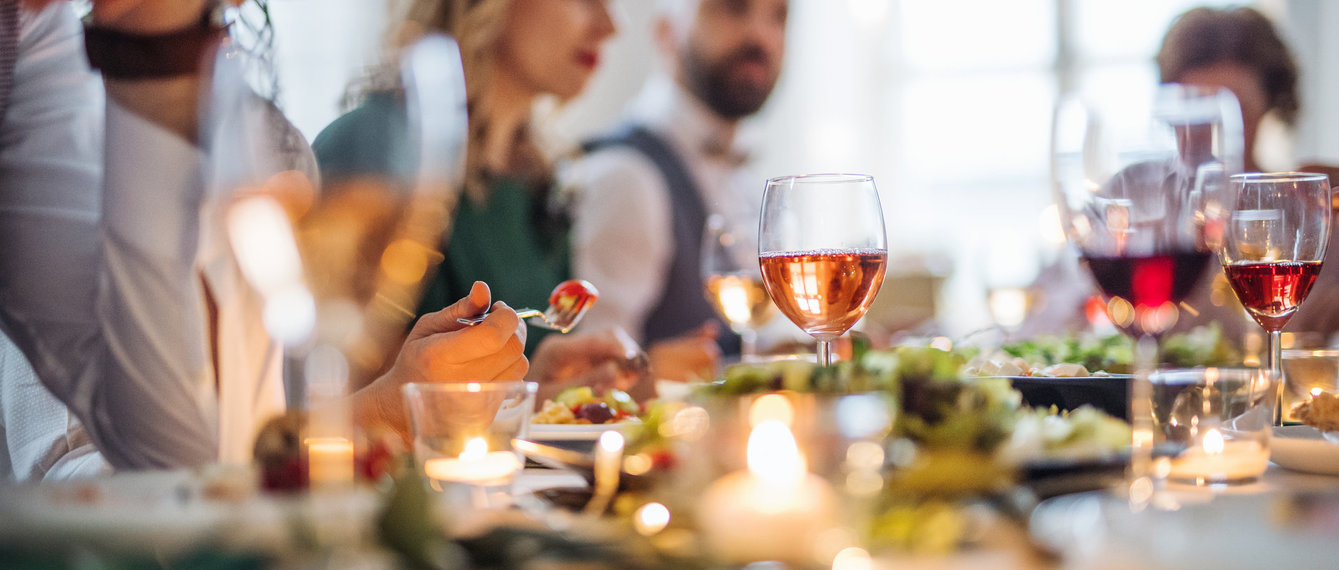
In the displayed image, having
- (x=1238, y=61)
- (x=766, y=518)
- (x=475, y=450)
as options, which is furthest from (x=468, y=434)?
(x=1238, y=61)

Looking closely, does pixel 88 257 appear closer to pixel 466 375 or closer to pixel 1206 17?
pixel 466 375

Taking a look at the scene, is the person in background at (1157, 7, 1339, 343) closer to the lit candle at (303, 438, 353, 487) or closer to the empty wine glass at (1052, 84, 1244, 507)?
the empty wine glass at (1052, 84, 1244, 507)

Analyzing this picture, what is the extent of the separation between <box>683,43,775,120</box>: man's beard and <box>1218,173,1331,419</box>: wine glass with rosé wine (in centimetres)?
272

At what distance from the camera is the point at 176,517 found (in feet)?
1.20

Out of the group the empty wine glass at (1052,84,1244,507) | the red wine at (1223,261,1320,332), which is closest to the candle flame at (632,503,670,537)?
the empty wine glass at (1052,84,1244,507)

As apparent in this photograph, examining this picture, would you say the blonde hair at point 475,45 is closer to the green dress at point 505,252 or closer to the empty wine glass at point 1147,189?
the green dress at point 505,252

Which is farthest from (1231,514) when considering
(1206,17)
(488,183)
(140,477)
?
(1206,17)

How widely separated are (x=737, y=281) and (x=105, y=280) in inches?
34.5

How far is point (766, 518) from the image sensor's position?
37cm

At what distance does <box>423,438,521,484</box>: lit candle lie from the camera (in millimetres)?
545

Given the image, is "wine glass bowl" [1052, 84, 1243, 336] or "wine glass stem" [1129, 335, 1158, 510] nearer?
"wine glass stem" [1129, 335, 1158, 510]

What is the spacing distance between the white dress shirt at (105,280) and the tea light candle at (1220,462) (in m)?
0.76

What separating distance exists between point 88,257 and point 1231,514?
120 cm

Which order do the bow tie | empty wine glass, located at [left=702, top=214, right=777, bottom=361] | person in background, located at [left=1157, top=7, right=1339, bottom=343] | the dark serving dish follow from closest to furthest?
the dark serving dish, empty wine glass, located at [left=702, top=214, right=777, bottom=361], person in background, located at [left=1157, top=7, right=1339, bottom=343], the bow tie
